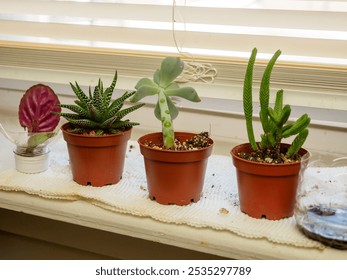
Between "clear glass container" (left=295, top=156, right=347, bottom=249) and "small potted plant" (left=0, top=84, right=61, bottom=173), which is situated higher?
"small potted plant" (left=0, top=84, right=61, bottom=173)

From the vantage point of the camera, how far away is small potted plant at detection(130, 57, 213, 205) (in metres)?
0.79

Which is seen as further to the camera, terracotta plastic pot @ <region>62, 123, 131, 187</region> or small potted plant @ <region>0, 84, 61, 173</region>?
small potted plant @ <region>0, 84, 61, 173</region>

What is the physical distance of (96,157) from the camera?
2.84ft

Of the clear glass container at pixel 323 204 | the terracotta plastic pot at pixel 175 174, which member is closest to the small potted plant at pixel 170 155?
the terracotta plastic pot at pixel 175 174

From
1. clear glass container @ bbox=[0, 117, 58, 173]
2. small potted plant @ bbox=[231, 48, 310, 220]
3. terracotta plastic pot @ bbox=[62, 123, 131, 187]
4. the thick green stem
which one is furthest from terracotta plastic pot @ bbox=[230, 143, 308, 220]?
clear glass container @ bbox=[0, 117, 58, 173]

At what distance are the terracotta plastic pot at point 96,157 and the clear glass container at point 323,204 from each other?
31cm

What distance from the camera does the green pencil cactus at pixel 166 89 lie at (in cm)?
80

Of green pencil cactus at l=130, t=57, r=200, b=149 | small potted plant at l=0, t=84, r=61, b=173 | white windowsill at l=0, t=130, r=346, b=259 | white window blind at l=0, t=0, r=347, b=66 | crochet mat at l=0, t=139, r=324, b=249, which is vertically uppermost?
white window blind at l=0, t=0, r=347, b=66

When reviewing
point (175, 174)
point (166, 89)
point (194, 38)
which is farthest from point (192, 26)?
point (175, 174)

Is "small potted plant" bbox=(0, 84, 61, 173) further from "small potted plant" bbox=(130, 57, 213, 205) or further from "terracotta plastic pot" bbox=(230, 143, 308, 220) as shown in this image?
"terracotta plastic pot" bbox=(230, 143, 308, 220)

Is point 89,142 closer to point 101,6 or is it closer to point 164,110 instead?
point 164,110

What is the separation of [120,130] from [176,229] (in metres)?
0.23

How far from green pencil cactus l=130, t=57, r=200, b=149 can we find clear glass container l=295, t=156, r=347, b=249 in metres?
0.22

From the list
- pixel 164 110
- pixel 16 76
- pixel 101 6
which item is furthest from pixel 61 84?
pixel 164 110
